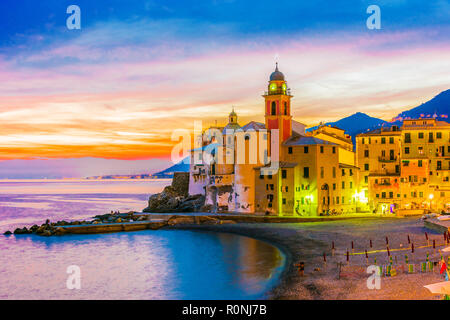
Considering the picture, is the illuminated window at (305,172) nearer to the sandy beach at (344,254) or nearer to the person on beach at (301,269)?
the sandy beach at (344,254)

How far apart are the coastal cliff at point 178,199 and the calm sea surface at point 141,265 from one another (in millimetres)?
18193

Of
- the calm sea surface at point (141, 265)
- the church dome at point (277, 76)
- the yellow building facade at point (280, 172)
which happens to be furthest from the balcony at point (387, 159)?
the calm sea surface at point (141, 265)

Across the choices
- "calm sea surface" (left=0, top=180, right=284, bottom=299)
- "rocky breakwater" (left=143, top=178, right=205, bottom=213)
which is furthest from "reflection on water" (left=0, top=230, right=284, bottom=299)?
"rocky breakwater" (left=143, top=178, right=205, bottom=213)

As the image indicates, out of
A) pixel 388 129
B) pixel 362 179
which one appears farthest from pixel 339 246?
pixel 388 129

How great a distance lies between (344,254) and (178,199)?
4971 cm

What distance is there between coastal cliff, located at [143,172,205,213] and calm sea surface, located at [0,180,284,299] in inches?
716

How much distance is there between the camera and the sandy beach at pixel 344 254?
2603 centimetres

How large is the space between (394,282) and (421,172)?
44.0 metres

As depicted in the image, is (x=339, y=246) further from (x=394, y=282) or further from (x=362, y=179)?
(x=362, y=179)

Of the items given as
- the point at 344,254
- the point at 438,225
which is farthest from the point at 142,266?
the point at 438,225

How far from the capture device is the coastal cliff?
3127 inches

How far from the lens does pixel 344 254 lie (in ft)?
122

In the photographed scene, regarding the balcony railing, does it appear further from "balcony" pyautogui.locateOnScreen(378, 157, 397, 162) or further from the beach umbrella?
the beach umbrella

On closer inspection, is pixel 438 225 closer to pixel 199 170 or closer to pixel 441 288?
pixel 441 288
